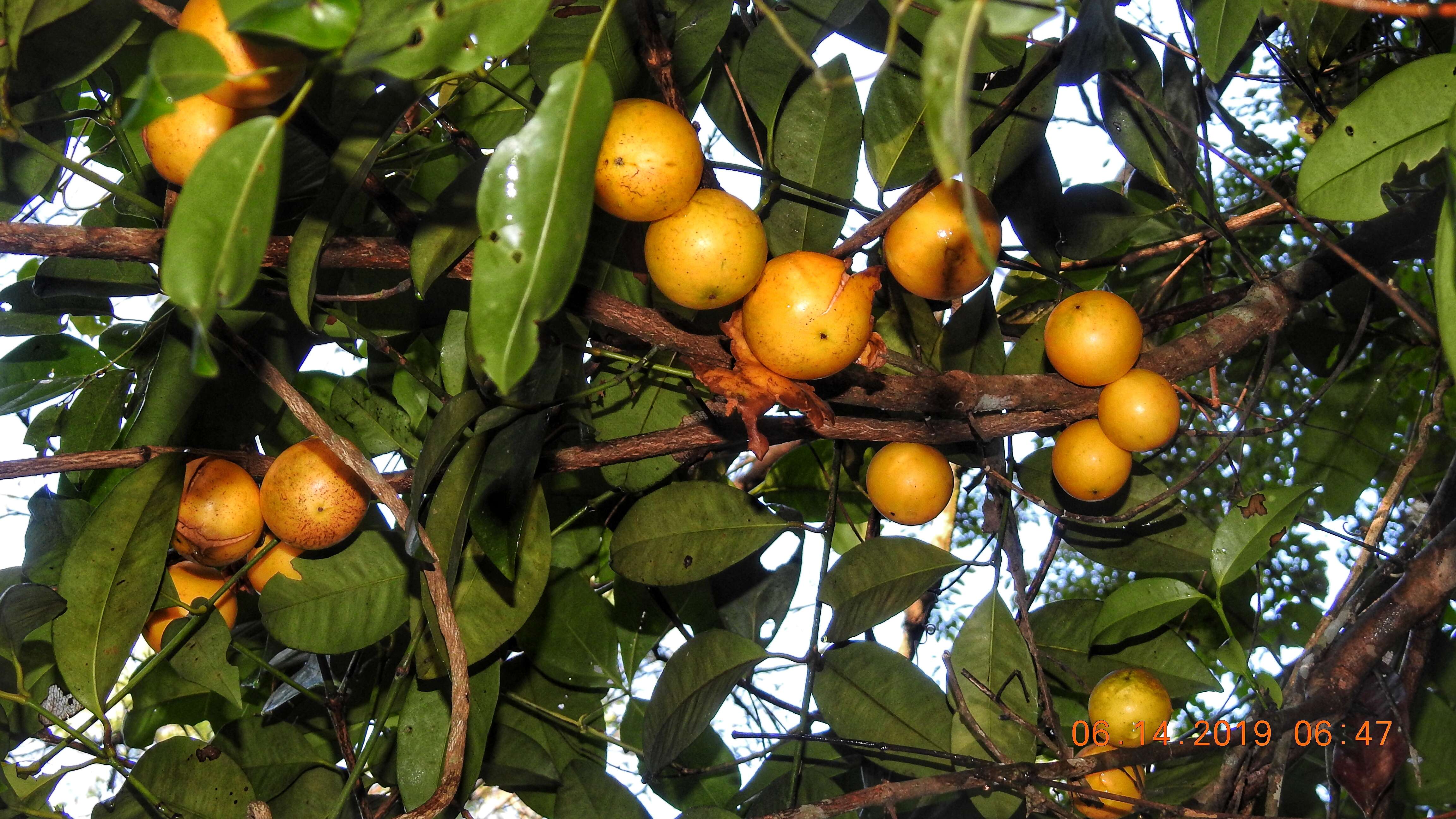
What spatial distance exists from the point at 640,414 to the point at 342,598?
32cm

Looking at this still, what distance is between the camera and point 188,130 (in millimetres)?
552

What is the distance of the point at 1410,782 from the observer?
938 millimetres

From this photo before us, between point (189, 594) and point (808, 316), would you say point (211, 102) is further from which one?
point (189, 594)

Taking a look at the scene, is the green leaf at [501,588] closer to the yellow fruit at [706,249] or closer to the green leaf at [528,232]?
the yellow fruit at [706,249]

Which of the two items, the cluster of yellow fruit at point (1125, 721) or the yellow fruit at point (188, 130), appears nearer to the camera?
the yellow fruit at point (188, 130)

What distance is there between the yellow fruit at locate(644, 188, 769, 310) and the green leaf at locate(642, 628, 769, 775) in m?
0.35

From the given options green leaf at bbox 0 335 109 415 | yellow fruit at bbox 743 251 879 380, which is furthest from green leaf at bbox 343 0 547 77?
green leaf at bbox 0 335 109 415

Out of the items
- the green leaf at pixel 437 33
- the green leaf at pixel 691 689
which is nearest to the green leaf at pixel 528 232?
the green leaf at pixel 437 33

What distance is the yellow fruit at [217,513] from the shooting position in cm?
80

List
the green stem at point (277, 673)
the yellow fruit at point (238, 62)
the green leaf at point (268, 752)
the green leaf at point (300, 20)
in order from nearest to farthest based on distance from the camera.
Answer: the green leaf at point (300, 20) → the yellow fruit at point (238, 62) → the green stem at point (277, 673) → the green leaf at point (268, 752)

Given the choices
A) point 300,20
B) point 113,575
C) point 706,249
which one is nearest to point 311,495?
point 113,575

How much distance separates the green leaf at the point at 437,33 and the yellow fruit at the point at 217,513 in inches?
21.8

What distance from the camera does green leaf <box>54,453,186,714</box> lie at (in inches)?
29.4

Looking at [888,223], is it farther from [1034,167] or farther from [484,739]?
[484,739]
